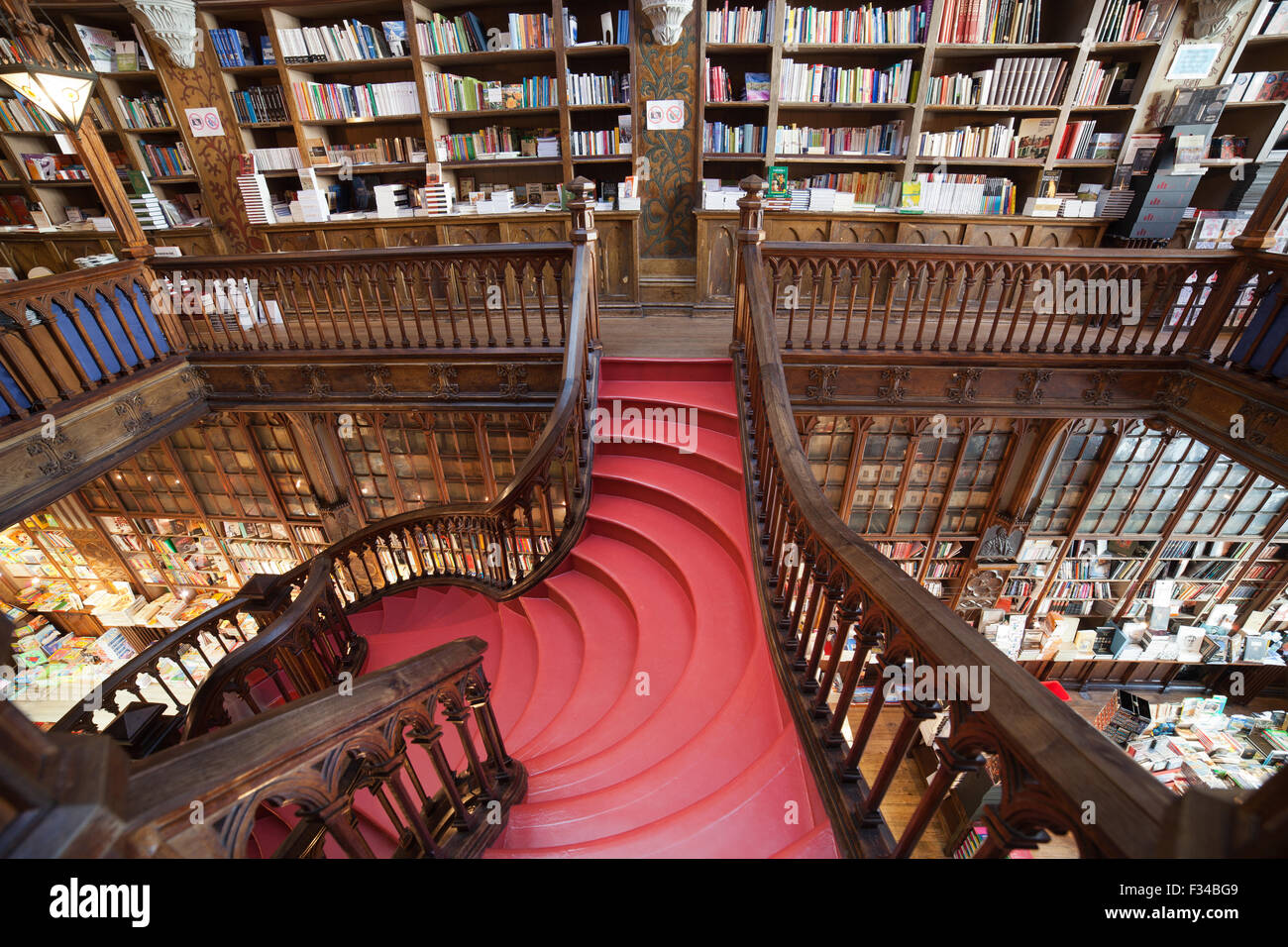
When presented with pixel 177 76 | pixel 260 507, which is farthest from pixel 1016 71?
pixel 260 507

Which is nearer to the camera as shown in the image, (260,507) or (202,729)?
(202,729)

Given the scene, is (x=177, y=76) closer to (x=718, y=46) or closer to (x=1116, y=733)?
(x=718, y=46)

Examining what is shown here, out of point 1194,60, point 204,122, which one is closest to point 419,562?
point 204,122

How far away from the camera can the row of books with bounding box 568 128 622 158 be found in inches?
206

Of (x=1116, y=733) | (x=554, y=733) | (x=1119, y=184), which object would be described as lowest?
(x=1116, y=733)

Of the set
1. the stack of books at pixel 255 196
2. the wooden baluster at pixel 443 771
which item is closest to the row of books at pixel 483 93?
the stack of books at pixel 255 196

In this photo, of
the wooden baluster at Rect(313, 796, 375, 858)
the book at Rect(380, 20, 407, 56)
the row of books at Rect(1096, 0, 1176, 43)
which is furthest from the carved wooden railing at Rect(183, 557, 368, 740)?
the row of books at Rect(1096, 0, 1176, 43)

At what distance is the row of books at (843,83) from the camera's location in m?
4.82

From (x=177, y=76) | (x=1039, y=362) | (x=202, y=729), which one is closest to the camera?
(x=202, y=729)

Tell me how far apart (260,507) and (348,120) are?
4134mm

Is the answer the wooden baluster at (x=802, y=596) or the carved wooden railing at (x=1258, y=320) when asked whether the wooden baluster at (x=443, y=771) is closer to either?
the wooden baluster at (x=802, y=596)

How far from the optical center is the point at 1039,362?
4043mm

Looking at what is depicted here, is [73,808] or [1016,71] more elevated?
[1016,71]

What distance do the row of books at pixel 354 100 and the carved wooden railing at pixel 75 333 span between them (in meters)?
2.35
